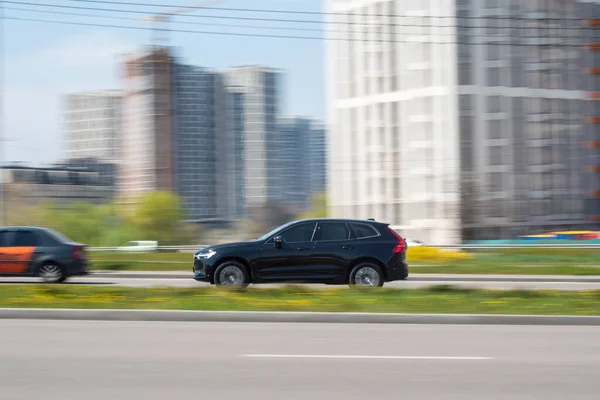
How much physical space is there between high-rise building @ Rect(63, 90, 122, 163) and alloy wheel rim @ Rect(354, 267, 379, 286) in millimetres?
161432

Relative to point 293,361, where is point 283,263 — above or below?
above

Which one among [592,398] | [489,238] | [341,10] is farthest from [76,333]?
[341,10]

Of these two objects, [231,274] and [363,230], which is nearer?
[231,274]

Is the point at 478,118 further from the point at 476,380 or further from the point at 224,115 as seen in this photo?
the point at 224,115

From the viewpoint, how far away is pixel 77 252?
22438 millimetres

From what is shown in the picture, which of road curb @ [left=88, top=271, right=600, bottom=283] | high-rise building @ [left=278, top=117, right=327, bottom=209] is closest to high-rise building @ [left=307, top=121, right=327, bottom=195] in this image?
high-rise building @ [left=278, top=117, right=327, bottom=209]

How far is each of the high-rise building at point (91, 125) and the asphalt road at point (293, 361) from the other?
16761cm

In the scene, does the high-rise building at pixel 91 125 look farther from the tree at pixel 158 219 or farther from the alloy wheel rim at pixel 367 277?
the alloy wheel rim at pixel 367 277

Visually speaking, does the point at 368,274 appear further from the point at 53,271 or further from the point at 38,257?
the point at 38,257

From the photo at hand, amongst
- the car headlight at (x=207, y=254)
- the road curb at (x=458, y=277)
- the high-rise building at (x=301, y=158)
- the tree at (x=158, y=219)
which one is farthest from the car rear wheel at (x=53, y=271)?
the high-rise building at (x=301, y=158)

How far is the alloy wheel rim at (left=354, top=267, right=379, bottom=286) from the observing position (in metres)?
18.4

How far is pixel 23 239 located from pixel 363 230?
9108mm

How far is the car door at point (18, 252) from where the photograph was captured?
22.1 m

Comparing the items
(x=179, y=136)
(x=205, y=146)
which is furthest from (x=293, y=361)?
(x=205, y=146)
